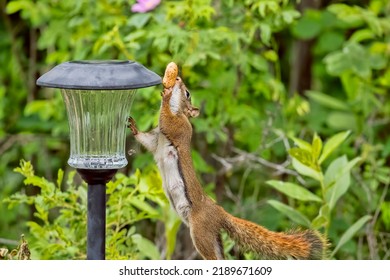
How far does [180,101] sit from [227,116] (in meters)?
1.60

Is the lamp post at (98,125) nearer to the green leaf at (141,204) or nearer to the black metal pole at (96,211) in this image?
the black metal pole at (96,211)

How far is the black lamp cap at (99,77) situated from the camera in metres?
2.35

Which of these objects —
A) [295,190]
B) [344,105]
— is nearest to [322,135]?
[344,105]

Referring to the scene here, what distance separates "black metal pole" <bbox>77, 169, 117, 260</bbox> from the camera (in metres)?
2.49

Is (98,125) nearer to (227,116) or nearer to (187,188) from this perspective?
(187,188)

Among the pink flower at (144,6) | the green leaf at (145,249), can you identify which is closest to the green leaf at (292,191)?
the green leaf at (145,249)

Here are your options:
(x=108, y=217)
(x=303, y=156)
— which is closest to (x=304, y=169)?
(x=303, y=156)

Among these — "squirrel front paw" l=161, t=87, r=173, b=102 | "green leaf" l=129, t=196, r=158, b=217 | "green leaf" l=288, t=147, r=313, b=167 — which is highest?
"squirrel front paw" l=161, t=87, r=173, b=102

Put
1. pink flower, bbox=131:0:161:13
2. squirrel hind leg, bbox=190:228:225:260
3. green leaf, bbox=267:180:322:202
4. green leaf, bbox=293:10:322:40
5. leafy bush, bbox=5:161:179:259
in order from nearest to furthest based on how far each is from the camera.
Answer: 1. squirrel hind leg, bbox=190:228:225:260
2. leafy bush, bbox=5:161:179:259
3. green leaf, bbox=267:180:322:202
4. pink flower, bbox=131:0:161:13
5. green leaf, bbox=293:10:322:40

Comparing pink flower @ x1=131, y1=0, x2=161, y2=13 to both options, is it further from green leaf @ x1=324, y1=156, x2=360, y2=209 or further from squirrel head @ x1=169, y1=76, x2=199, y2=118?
squirrel head @ x1=169, y1=76, x2=199, y2=118

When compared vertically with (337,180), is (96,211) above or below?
above

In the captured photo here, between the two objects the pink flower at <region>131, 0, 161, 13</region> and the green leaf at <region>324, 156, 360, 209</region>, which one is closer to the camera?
the green leaf at <region>324, 156, 360, 209</region>

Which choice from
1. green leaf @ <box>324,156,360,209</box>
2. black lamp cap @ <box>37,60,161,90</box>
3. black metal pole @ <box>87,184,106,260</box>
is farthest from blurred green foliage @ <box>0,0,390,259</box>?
black lamp cap @ <box>37,60,161,90</box>

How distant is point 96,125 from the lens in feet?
8.14
